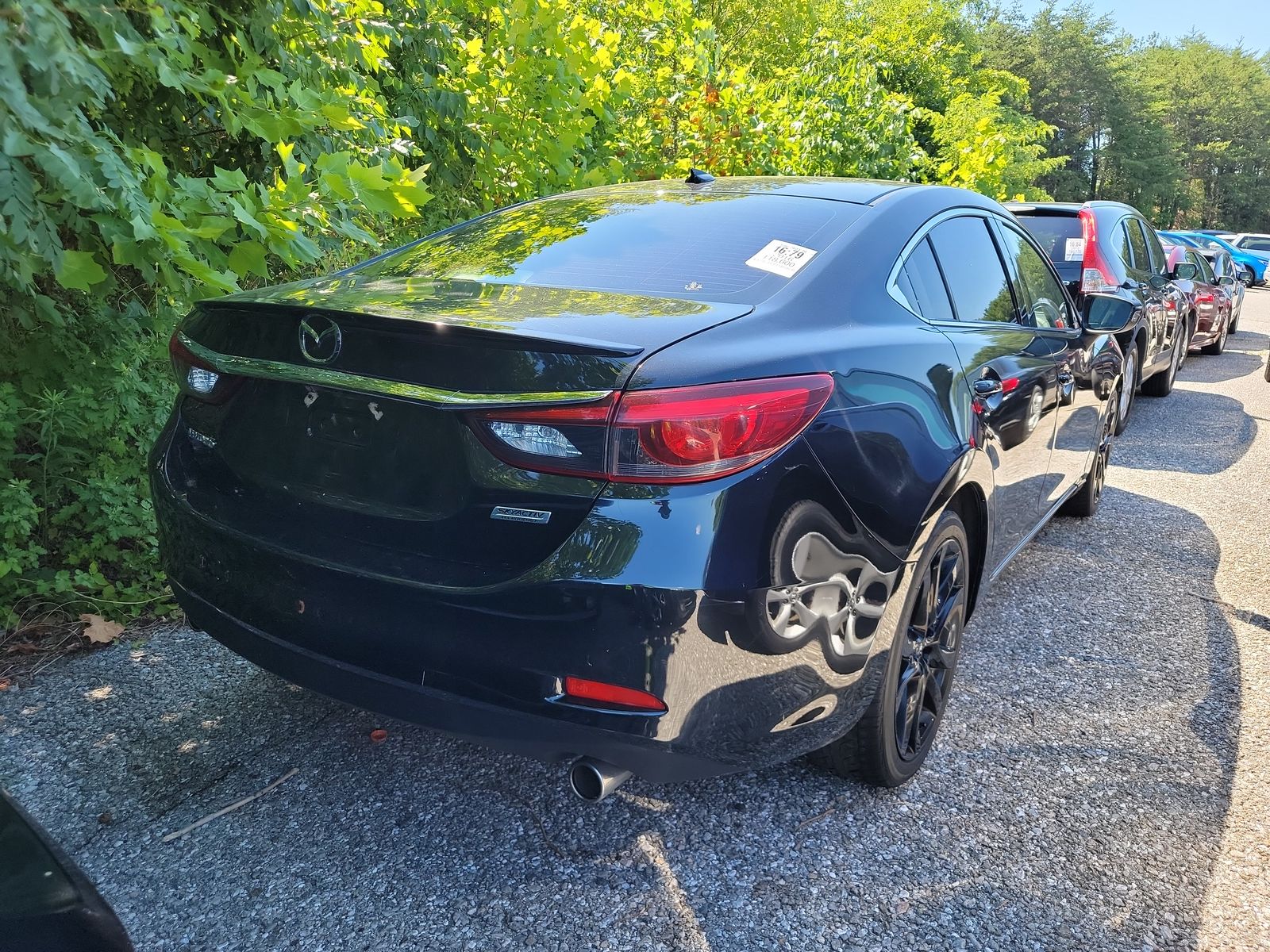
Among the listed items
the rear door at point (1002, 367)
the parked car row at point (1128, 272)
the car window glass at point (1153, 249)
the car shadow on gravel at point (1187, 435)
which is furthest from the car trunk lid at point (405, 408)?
the car window glass at point (1153, 249)

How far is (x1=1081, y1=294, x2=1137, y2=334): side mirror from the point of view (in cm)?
417

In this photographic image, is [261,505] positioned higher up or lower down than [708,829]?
higher up

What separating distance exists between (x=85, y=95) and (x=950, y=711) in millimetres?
2965

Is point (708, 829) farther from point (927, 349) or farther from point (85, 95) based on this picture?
point (85, 95)

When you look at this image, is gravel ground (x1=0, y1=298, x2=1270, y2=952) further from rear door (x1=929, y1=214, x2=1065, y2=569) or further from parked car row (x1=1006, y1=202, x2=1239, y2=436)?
parked car row (x1=1006, y1=202, x2=1239, y2=436)

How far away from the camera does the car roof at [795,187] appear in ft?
9.93

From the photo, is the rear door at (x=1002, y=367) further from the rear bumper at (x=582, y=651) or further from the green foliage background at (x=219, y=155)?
the green foliage background at (x=219, y=155)

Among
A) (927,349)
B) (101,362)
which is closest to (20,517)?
(101,362)

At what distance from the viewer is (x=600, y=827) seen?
2605 mm

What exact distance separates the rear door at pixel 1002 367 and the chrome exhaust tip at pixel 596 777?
60.2 inches

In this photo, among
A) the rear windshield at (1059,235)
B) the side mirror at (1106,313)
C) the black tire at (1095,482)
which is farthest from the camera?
the rear windshield at (1059,235)

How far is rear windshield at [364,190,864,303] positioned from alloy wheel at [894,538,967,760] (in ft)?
2.98

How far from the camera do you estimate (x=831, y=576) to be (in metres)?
2.16

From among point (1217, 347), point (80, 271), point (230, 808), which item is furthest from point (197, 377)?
point (1217, 347)
